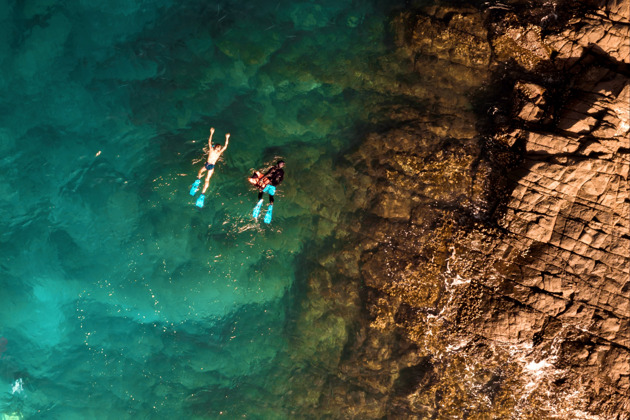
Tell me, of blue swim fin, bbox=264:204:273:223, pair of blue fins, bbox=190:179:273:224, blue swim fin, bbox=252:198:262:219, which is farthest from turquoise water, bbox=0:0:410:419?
blue swim fin, bbox=264:204:273:223

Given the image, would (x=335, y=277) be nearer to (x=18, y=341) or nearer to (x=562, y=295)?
(x=562, y=295)

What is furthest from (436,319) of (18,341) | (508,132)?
(18,341)

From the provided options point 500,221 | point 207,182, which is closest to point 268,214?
point 207,182

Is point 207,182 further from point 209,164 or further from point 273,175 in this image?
point 273,175

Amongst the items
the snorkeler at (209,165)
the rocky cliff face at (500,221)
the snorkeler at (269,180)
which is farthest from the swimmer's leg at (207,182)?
the rocky cliff face at (500,221)

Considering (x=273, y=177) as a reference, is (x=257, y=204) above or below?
below

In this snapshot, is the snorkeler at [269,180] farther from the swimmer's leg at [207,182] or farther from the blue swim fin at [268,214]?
the swimmer's leg at [207,182]

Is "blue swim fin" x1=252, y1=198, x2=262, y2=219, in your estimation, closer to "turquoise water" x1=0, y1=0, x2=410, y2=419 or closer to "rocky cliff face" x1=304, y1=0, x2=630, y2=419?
"turquoise water" x1=0, y1=0, x2=410, y2=419
